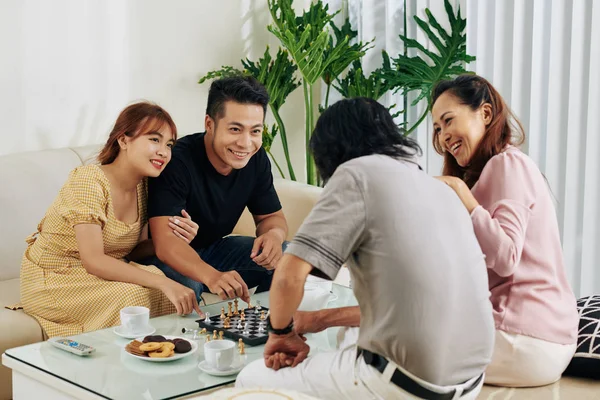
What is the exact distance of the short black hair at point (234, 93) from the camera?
117 inches

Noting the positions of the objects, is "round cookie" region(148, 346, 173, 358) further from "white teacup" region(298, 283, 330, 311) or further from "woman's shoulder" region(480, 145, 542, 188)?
"woman's shoulder" region(480, 145, 542, 188)

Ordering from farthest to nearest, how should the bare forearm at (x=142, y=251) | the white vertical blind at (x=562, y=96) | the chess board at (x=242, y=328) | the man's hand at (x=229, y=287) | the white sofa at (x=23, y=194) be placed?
the white vertical blind at (x=562, y=96)
the white sofa at (x=23, y=194)
the bare forearm at (x=142, y=251)
the man's hand at (x=229, y=287)
the chess board at (x=242, y=328)

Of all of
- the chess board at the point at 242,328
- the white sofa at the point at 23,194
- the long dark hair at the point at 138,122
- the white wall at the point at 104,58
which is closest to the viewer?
the chess board at the point at 242,328

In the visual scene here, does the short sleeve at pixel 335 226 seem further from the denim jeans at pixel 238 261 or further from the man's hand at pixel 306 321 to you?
the denim jeans at pixel 238 261

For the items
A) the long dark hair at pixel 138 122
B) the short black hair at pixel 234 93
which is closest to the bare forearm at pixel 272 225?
the short black hair at pixel 234 93

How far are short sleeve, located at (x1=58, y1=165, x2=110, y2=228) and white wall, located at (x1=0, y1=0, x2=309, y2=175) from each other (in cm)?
100

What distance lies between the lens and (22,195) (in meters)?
3.25

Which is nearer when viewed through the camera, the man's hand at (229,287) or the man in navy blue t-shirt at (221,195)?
the man's hand at (229,287)

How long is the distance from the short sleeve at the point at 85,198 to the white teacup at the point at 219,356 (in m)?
0.87

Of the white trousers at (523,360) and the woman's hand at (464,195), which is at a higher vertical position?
the woman's hand at (464,195)

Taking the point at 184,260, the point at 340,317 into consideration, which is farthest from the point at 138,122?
the point at 340,317

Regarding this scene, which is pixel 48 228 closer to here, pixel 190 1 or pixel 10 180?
pixel 10 180

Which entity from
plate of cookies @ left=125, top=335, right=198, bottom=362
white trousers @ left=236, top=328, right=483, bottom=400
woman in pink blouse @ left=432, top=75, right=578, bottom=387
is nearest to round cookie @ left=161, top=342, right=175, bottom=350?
plate of cookies @ left=125, top=335, right=198, bottom=362

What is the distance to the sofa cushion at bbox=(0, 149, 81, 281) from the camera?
3.19 meters
